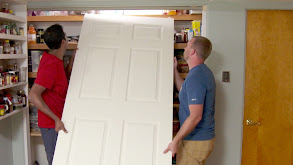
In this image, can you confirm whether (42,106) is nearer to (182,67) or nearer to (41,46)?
(41,46)

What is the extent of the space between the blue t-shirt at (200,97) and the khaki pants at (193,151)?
4cm

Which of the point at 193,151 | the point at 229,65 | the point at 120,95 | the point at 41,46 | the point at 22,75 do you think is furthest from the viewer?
the point at 41,46

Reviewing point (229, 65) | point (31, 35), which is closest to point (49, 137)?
point (31, 35)

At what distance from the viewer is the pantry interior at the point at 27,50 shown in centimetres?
250

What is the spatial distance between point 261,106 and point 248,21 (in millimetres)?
781

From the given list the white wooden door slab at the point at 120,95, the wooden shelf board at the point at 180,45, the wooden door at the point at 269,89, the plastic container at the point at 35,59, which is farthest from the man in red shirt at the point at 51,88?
the wooden door at the point at 269,89

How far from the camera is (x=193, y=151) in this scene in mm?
2031

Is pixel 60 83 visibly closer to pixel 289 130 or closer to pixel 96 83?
pixel 96 83

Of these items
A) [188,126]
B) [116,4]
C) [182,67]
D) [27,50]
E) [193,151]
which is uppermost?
[116,4]

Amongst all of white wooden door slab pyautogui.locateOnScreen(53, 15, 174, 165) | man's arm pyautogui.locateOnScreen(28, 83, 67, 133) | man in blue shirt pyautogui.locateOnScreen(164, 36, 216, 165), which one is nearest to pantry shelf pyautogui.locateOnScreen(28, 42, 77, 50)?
white wooden door slab pyautogui.locateOnScreen(53, 15, 174, 165)

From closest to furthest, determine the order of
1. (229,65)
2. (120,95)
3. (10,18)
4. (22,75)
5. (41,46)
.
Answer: (120,95), (10,18), (229,65), (22,75), (41,46)

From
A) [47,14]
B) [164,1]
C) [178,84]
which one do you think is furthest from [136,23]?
[47,14]

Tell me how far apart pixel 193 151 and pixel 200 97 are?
17.7 inches

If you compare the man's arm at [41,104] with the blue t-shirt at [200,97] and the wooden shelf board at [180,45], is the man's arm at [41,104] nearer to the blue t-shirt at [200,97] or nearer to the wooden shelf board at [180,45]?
the blue t-shirt at [200,97]
